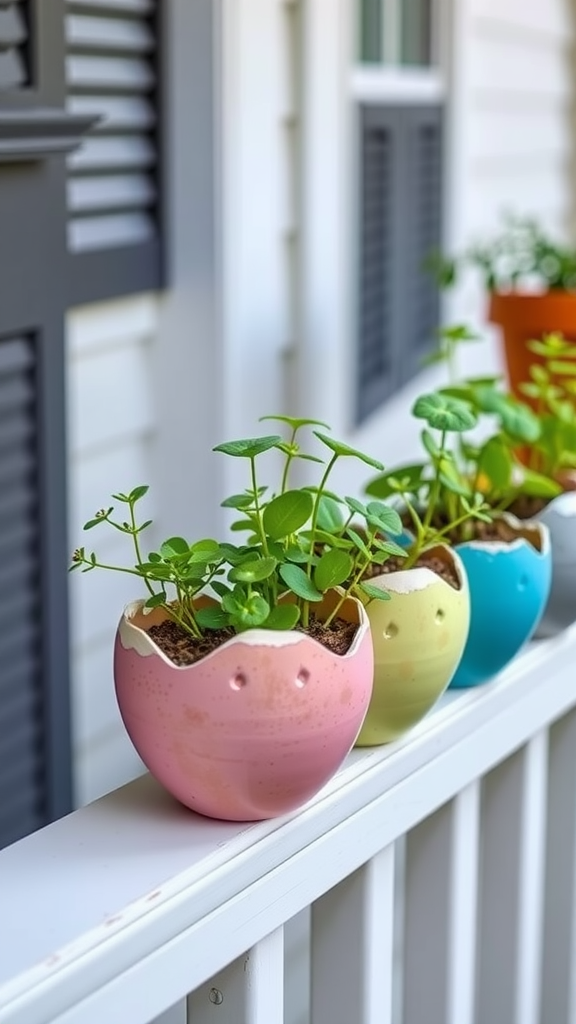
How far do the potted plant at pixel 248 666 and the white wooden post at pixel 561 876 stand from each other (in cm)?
47

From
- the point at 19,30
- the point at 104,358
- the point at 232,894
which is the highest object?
the point at 19,30

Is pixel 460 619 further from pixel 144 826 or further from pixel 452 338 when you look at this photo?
pixel 452 338

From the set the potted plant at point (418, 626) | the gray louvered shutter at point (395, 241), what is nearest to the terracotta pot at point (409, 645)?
the potted plant at point (418, 626)

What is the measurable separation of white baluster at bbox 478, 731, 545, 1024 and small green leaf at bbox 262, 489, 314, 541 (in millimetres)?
384

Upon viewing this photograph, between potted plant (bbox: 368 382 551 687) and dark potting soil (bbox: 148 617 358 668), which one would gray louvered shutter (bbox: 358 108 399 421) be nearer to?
potted plant (bbox: 368 382 551 687)

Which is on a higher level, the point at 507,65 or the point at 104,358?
the point at 507,65

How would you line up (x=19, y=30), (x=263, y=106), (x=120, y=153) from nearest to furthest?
1. (x=19, y=30)
2. (x=120, y=153)
3. (x=263, y=106)

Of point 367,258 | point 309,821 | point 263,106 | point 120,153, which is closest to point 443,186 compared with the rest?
point 367,258

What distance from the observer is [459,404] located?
3.33 ft

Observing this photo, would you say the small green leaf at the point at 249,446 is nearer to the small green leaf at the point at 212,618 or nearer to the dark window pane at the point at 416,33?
the small green leaf at the point at 212,618

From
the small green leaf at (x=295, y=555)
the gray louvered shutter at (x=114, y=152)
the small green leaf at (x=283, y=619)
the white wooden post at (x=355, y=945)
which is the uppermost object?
the gray louvered shutter at (x=114, y=152)

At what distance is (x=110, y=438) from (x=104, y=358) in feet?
0.28

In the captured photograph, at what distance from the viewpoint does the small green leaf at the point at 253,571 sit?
32.5 inches

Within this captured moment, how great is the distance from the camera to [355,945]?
975 mm
